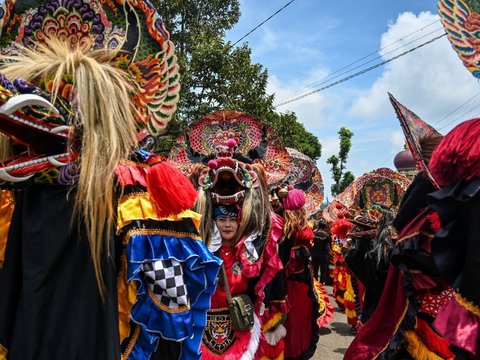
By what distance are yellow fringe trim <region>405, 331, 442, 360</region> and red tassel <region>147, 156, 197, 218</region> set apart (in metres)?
2.02

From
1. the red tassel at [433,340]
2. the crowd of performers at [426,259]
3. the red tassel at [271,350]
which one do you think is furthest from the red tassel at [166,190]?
the red tassel at [271,350]

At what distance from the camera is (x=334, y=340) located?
686 cm

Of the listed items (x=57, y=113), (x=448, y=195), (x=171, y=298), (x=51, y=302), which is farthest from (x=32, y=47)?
(x=448, y=195)

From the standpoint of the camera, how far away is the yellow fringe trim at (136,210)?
5.43 feet

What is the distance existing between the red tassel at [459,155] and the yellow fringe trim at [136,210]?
3.63ft

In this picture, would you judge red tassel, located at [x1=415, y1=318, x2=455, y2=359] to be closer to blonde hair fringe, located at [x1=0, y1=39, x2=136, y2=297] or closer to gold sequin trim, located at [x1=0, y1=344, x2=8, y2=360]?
blonde hair fringe, located at [x1=0, y1=39, x2=136, y2=297]

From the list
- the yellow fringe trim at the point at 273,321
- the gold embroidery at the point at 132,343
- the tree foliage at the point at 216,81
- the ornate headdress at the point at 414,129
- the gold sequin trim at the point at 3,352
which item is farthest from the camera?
the tree foliage at the point at 216,81

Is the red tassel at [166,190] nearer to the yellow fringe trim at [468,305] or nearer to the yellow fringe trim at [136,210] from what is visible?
the yellow fringe trim at [136,210]

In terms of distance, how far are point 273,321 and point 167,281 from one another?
8.24 ft

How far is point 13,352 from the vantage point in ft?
4.91

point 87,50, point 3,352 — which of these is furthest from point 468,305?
point 87,50

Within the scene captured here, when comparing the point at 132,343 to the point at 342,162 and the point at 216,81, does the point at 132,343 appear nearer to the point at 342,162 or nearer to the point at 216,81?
the point at 216,81

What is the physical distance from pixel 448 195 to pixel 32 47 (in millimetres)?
1851

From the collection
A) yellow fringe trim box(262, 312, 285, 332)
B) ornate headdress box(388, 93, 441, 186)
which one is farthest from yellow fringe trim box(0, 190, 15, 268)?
yellow fringe trim box(262, 312, 285, 332)
